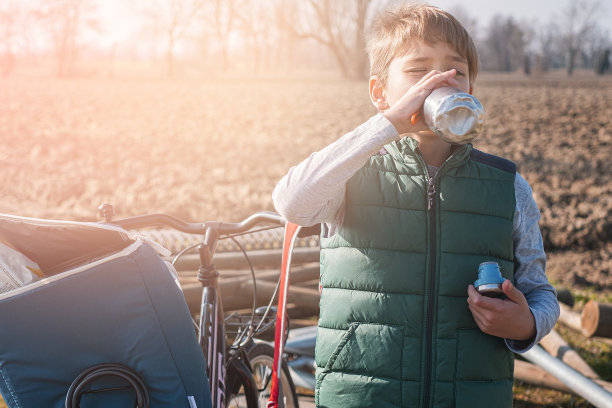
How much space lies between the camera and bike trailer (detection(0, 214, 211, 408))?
1.38 m

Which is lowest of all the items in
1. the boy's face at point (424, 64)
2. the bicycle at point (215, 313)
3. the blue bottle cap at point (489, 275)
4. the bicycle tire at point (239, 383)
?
the bicycle tire at point (239, 383)

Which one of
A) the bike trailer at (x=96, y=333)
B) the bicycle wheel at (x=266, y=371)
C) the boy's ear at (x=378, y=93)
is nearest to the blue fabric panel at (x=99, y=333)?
the bike trailer at (x=96, y=333)

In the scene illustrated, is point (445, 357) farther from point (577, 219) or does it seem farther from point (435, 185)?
point (577, 219)

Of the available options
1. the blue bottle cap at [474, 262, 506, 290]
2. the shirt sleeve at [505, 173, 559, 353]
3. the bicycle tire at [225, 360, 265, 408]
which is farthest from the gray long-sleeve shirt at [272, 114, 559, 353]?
the bicycle tire at [225, 360, 265, 408]

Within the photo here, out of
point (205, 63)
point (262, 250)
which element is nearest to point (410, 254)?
point (262, 250)

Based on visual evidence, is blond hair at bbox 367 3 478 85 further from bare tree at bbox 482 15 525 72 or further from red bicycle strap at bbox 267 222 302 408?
bare tree at bbox 482 15 525 72

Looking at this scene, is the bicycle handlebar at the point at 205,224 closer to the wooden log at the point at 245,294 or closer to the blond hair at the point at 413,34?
the blond hair at the point at 413,34

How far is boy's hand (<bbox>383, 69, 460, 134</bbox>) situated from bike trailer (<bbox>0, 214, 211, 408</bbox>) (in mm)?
721

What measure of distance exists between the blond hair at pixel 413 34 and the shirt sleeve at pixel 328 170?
0.31 meters

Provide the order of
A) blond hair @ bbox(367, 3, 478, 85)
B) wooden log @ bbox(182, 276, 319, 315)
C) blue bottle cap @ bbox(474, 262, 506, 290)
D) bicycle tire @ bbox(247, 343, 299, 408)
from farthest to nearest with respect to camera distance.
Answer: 1. wooden log @ bbox(182, 276, 319, 315)
2. bicycle tire @ bbox(247, 343, 299, 408)
3. blond hair @ bbox(367, 3, 478, 85)
4. blue bottle cap @ bbox(474, 262, 506, 290)

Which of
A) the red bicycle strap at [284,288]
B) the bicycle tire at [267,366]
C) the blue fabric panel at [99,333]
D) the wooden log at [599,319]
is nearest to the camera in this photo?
the blue fabric panel at [99,333]

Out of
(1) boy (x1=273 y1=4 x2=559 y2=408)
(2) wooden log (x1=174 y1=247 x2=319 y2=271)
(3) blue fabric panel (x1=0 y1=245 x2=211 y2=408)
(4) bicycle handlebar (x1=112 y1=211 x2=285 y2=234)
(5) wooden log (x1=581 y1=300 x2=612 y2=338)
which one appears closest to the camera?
(3) blue fabric panel (x1=0 y1=245 x2=211 y2=408)

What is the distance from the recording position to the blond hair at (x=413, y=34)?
5.59ft

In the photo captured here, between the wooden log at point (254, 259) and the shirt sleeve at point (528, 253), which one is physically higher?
the shirt sleeve at point (528, 253)
